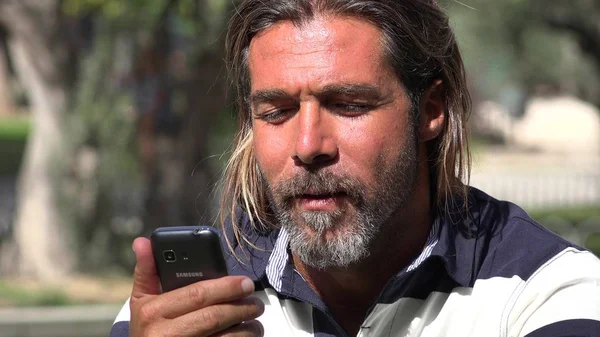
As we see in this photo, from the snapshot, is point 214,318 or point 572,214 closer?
point 214,318

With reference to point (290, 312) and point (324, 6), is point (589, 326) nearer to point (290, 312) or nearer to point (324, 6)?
point (290, 312)

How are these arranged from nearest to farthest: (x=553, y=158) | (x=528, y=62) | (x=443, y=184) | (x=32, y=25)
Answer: (x=443, y=184), (x=32, y=25), (x=528, y=62), (x=553, y=158)

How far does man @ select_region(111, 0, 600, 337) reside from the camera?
2.42m

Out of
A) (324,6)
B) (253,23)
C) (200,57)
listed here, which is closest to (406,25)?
(324,6)

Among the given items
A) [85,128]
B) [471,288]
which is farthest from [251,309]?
[85,128]

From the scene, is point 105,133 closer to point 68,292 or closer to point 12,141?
point 68,292

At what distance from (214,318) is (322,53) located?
714 millimetres

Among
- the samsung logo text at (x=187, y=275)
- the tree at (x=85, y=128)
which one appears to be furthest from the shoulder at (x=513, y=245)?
the tree at (x=85, y=128)

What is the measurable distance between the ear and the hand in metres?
0.75

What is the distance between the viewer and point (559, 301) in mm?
2393

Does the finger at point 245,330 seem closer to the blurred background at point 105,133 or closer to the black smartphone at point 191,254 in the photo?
the black smartphone at point 191,254

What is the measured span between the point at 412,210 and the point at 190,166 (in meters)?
10.1

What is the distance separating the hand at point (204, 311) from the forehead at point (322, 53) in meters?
0.56

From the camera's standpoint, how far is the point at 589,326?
232cm
